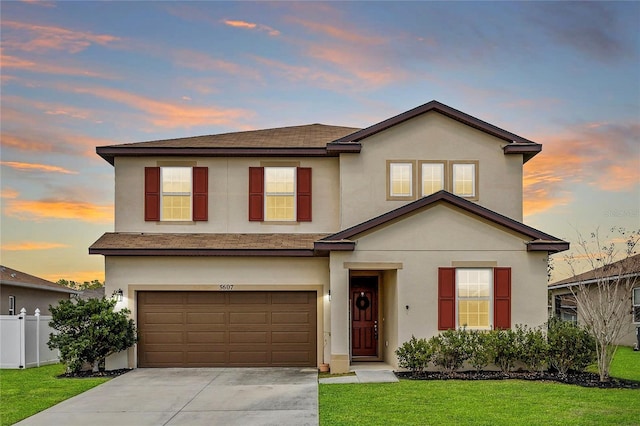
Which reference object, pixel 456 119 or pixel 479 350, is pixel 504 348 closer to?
pixel 479 350

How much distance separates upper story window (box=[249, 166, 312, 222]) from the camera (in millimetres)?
18188

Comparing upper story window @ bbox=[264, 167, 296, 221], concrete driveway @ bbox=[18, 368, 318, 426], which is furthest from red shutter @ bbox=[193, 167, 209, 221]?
concrete driveway @ bbox=[18, 368, 318, 426]

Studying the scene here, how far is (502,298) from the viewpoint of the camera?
15.7 m

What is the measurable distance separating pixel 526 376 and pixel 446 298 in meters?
2.60

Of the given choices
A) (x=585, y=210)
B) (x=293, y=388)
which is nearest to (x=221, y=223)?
(x=293, y=388)

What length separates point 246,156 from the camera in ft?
59.7

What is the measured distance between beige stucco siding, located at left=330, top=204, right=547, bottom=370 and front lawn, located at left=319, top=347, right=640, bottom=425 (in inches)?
93.1

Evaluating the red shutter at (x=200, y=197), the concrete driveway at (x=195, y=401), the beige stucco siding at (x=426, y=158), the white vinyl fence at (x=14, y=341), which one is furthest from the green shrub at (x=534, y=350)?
the white vinyl fence at (x=14, y=341)

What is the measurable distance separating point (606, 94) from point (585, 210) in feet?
12.0

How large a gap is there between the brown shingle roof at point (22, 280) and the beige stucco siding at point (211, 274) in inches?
252

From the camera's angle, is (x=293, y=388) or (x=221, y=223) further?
(x=221, y=223)

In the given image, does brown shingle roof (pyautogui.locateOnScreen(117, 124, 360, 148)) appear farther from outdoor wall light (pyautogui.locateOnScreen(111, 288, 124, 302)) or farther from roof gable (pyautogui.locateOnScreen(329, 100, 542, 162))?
outdoor wall light (pyautogui.locateOnScreen(111, 288, 124, 302))

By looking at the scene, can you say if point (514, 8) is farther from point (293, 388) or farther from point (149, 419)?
point (149, 419)

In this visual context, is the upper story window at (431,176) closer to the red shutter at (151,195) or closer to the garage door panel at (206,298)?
the garage door panel at (206,298)
